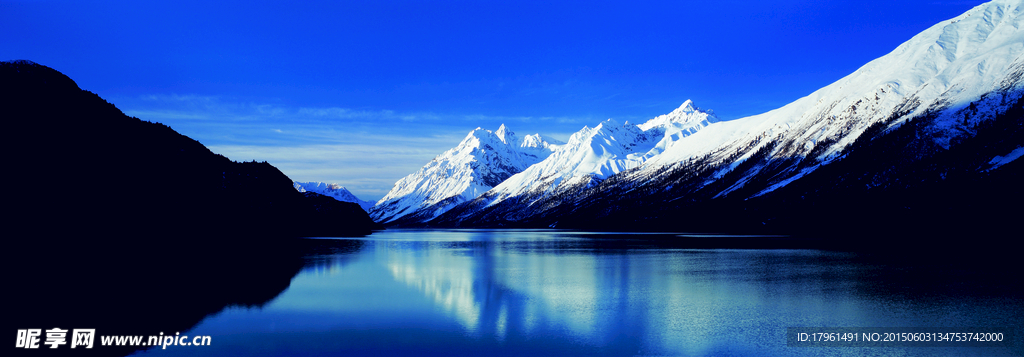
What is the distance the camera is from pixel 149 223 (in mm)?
96062

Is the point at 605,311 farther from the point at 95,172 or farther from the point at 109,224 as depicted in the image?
the point at 109,224

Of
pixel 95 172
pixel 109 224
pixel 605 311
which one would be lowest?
pixel 605 311

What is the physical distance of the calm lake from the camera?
25219 millimetres

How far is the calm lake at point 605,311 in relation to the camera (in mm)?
25219

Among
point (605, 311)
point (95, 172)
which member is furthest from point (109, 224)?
point (605, 311)

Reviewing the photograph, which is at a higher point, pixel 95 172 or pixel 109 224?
pixel 95 172

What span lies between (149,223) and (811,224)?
18422 centimetres

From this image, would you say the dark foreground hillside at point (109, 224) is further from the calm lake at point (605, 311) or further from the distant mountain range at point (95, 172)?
the calm lake at point (605, 311)

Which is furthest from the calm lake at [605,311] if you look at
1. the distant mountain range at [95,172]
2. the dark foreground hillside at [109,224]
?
the distant mountain range at [95,172]

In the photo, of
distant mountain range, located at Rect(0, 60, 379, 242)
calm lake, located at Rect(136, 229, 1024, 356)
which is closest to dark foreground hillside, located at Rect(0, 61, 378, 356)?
distant mountain range, located at Rect(0, 60, 379, 242)

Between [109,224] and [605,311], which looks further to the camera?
[109,224]

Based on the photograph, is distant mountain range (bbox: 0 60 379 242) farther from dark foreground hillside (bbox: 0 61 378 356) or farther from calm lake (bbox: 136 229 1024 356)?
calm lake (bbox: 136 229 1024 356)

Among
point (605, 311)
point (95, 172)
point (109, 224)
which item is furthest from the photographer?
point (109, 224)

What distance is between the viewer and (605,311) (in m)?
33.9
